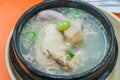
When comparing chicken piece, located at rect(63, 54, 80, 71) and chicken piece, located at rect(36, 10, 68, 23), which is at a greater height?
chicken piece, located at rect(36, 10, 68, 23)

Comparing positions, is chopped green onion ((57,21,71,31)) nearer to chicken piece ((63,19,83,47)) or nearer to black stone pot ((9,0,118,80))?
chicken piece ((63,19,83,47))

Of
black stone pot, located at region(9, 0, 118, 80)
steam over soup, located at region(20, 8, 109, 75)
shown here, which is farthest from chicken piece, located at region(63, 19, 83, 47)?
black stone pot, located at region(9, 0, 118, 80)

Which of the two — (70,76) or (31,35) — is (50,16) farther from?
(70,76)

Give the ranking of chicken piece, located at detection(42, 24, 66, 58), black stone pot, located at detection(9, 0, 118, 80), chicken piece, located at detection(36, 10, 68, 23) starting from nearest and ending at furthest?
black stone pot, located at detection(9, 0, 118, 80) < chicken piece, located at detection(42, 24, 66, 58) < chicken piece, located at detection(36, 10, 68, 23)

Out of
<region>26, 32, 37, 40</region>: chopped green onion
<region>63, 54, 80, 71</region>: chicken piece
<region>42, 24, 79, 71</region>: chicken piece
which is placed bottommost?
<region>63, 54, 80, 71</region>: chicken piece

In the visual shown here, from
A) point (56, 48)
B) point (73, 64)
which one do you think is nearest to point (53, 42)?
point (56, 48)

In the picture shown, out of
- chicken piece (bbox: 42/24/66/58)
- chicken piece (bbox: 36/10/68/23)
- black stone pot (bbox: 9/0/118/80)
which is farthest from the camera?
chicken piece (bbox: 36/10/68/23)

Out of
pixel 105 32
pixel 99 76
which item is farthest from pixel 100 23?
pixel 99 76

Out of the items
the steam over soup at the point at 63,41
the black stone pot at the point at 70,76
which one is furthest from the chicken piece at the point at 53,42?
the black stone pot at the point at 70,76
